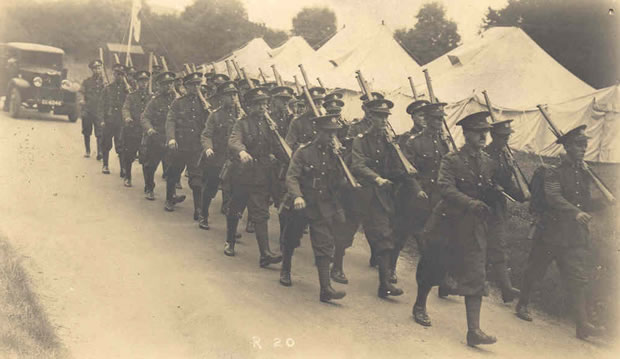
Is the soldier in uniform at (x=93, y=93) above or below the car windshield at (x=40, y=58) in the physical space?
below

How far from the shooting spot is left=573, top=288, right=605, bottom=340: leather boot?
20.3 ft

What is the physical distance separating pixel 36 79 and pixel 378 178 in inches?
637

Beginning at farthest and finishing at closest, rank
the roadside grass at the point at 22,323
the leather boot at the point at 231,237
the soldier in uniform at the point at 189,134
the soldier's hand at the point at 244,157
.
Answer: the soldier in uniform at the point at 189,134 → the leather boot at the point at 231,237 → the soldier's hand at the point at 244,157 → the roadside grass at the point at 22,323

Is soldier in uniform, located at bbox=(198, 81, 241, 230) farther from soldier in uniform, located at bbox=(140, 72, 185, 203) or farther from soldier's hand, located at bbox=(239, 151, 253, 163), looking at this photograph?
soldier's hand, located at bbox=(239, 151, 253, 163)

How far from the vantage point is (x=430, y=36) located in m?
25.3

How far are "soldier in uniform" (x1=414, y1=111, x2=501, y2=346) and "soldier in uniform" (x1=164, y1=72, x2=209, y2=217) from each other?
177 inches

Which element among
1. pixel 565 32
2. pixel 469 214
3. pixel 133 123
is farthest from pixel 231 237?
pixel 565 32

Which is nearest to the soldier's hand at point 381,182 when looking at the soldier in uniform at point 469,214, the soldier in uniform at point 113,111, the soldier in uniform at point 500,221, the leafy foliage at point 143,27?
the soldier in uniform at point 469,214

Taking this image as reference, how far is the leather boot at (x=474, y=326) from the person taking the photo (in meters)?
5.48

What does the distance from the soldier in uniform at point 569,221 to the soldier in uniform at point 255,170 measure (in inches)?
118

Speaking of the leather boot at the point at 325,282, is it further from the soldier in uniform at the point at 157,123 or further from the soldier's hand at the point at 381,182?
the soldier in uniform at the point at 157,123

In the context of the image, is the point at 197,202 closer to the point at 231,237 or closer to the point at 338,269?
the point at 231,237

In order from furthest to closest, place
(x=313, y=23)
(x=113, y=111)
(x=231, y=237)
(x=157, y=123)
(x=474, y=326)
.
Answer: (x=313, y=23)
(x=113, y=111)
(x=157, y=123)
(x=231, y=237)
(x=474, y=326)

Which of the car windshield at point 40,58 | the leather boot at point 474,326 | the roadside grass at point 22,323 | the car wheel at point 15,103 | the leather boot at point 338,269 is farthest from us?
the car windshield at point 40,58
